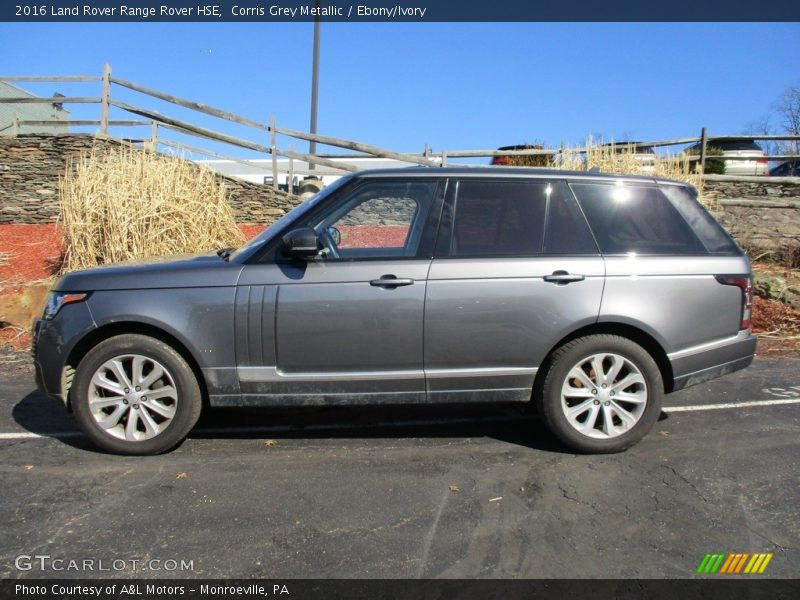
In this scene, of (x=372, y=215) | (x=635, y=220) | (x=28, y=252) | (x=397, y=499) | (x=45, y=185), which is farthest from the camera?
(x=45, y=185)

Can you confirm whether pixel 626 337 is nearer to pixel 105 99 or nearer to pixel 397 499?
pixel 397 499

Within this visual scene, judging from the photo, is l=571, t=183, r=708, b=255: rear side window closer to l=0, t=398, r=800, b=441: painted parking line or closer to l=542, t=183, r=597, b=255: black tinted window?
l=542, t=183, r=597, b=255: black tinted window

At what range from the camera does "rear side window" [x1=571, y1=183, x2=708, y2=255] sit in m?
4.18

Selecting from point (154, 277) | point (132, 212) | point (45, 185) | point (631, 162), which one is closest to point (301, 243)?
point (154, 277)

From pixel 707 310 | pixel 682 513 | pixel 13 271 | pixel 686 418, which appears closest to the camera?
pixel 682 513

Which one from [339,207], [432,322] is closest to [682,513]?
[432,322]

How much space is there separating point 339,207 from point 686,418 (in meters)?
3.05

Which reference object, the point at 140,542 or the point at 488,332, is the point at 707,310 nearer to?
the point at 488,332

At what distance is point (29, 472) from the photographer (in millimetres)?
3832

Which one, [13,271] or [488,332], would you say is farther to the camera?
[13,271]

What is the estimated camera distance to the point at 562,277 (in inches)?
157

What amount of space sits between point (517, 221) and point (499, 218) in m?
0.12

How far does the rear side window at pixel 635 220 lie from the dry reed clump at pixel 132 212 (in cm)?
599

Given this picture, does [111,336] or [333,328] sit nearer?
[333,328]
